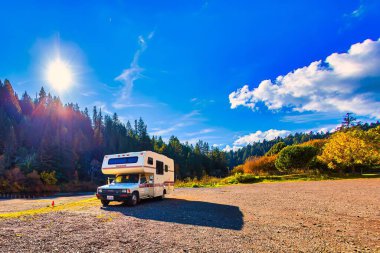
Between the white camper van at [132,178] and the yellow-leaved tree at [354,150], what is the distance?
33987 mm

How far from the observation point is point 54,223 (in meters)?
9.14

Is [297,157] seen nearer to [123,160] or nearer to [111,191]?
[123,160]

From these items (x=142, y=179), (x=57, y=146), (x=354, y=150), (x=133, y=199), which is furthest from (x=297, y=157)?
(x=57, y=146)

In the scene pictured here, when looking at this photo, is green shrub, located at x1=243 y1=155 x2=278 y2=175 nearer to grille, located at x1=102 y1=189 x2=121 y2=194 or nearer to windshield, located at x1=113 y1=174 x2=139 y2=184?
windshield, located at x1=113 y1=174 x2=139 y2=184

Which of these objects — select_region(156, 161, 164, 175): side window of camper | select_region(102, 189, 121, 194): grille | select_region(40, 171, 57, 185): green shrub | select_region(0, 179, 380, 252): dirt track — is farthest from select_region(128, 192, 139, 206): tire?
select_region(40, 171, 57, 185): green shrub

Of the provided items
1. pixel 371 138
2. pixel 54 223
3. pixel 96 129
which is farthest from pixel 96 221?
pixel 96 129

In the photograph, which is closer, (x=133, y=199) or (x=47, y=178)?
(x=133, y=199)

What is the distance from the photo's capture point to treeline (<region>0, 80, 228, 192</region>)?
4494 cm

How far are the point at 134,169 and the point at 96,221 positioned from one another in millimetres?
6426

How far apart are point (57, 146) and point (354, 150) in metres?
61.9

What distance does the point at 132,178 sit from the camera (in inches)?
640

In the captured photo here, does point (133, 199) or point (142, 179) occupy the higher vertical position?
point (142, 179)

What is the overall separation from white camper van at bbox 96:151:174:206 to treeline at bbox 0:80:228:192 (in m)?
28.7

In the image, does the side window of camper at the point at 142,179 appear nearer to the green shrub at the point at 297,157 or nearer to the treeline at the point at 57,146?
the treeline at the point at 57,146
